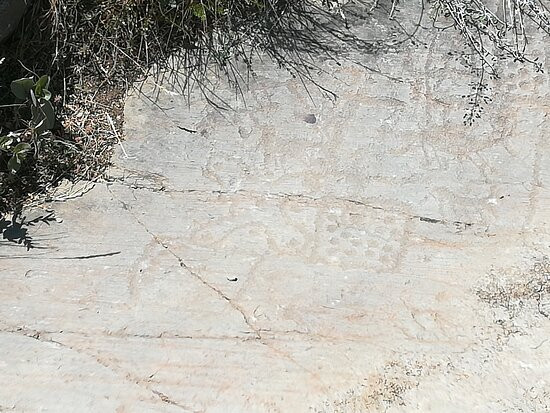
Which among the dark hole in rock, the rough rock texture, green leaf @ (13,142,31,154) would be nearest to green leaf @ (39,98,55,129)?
green leaf @ (13,142,31,154)

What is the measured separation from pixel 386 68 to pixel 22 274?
1337 millimetres

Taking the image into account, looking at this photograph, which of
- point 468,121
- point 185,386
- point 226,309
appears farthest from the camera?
point 468,121

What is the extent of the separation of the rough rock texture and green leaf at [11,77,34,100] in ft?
1.08

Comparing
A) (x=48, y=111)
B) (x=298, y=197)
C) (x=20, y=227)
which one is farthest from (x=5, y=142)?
(x=298, y=197)

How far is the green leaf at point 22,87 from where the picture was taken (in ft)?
7.22

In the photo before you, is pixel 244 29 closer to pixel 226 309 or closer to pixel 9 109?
pixel 9 109

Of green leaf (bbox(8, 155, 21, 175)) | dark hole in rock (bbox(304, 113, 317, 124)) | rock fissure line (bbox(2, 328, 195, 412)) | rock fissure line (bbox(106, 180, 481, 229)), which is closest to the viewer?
rock fissure line (bbox(2, 328, 195, 412))

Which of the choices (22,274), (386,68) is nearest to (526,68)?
(386,68)

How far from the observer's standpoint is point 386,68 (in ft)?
7.80

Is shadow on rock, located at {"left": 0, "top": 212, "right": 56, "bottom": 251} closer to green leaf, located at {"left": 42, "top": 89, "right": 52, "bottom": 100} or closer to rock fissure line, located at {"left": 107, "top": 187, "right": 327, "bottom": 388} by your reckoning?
rock fissure line, located at {"left": 107, "top": 187, "right": 327, "bottom": 388}

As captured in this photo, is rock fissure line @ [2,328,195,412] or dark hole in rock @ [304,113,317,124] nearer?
rock fissure line @ [2,328,195,412]

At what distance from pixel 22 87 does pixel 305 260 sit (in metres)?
1.05

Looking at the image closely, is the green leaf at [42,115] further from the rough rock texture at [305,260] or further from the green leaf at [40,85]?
the rough rock texture at [305,260]

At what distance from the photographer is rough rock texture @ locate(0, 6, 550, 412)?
1.78 m
